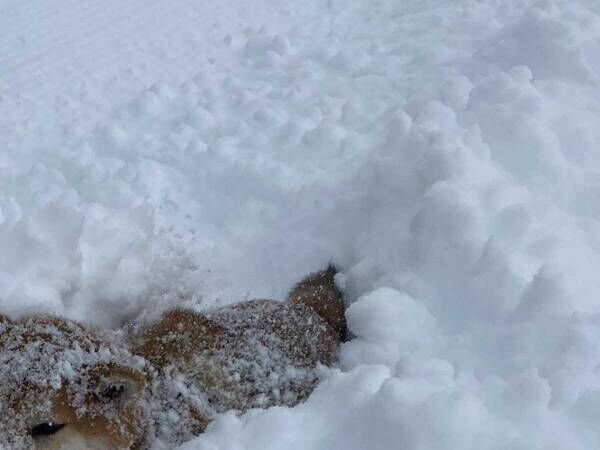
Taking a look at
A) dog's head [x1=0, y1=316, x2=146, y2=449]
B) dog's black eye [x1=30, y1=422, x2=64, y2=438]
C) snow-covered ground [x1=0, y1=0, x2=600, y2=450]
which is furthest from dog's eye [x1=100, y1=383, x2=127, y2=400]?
snow-covered ground [x1=0, y1=0, x2=600, y2=450]

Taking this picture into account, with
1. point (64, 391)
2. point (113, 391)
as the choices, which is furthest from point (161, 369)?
point (64, 391)

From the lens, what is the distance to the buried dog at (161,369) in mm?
2854

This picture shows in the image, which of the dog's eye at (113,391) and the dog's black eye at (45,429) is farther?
the dog's eye at (113,391)

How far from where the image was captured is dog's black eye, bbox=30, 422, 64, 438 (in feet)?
9.13

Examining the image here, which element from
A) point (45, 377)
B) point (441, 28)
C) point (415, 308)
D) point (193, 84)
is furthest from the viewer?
point (441, 28)

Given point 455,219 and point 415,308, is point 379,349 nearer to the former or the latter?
point 415,308

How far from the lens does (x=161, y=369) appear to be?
337 cm

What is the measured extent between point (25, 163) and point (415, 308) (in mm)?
2533

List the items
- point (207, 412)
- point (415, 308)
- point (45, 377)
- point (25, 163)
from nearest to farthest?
point (45, 377) < point (207, 412) < point (415, 308) < point (25, 163)

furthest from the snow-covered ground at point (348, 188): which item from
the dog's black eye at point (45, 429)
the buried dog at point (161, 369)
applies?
the dog's black eye at point (45, 429)

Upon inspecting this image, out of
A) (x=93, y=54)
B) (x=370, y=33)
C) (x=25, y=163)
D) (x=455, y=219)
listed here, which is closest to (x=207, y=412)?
(x=455, y=219)

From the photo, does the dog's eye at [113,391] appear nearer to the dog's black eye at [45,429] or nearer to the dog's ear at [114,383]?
the dog's ear at [114,383]

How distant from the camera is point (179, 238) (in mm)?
4238

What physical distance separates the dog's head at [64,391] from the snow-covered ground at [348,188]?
11.5 inches
